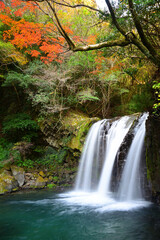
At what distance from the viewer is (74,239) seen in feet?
12.2

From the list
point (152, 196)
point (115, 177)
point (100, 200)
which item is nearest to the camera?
point (152, 196)

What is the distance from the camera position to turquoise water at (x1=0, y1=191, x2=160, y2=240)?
383 cm

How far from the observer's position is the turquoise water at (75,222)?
3828 millimetres

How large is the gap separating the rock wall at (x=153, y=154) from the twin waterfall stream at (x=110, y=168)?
1.96 ft

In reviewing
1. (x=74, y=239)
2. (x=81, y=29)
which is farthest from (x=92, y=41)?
(x=74, y=239)

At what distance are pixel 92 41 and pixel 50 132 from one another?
5822 mm

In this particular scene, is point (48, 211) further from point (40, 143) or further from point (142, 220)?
point (40, 143)

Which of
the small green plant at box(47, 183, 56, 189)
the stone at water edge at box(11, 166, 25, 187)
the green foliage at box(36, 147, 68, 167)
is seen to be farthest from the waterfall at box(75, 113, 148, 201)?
the stone at water edge at box(11, 166, 25, 187)

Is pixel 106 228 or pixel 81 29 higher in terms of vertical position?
pixel 81 29

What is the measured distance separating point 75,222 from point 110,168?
300cm

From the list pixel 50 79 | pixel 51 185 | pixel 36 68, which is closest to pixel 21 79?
pixel 36 68

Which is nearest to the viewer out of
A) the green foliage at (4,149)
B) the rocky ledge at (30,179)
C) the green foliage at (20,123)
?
the rocky ledge at (30,179)

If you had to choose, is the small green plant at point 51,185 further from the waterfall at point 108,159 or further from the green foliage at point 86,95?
the green foliage at point 86,95

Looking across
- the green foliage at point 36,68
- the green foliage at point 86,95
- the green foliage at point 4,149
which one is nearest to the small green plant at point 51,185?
the green foliage at point 4,149
